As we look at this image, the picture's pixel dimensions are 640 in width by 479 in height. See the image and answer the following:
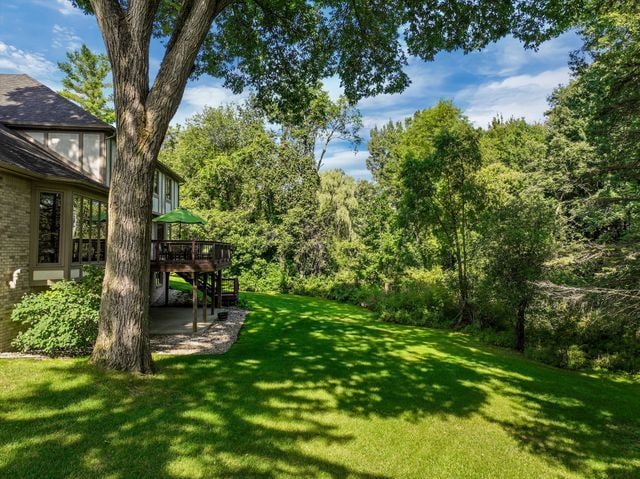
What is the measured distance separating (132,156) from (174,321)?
9.36 meters

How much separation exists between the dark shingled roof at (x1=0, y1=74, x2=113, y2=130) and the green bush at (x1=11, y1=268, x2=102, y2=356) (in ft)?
20.3

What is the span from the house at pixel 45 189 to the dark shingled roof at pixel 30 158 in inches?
1.3

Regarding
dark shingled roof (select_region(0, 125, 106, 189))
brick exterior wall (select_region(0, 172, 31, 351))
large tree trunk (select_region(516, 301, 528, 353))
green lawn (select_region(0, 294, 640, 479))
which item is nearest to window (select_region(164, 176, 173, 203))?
dark shingled roof (select_region(0, 125, 106, 189))

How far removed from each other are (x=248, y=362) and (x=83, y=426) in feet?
14.9

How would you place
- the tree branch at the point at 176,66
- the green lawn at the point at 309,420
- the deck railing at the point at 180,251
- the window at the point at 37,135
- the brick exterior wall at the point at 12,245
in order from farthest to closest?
1. the deck railing at the point at 180,251
2. the window at the point at 37,135
3. the brick exterior wall at the point at 12,245
4. the tree branch at the point at 176,66
5. the green lawn at the point at 309,420

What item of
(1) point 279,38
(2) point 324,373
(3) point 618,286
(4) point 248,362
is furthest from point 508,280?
(1) point 279,38

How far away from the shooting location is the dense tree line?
1189 centimetres

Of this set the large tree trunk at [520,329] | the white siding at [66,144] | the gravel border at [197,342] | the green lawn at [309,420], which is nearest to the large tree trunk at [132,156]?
the green lawn at [309,420]

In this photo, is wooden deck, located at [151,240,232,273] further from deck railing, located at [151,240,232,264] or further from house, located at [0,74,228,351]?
house, located at [0,74,228,351]

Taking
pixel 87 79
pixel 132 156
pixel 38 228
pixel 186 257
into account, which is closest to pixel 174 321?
pixel 186 257

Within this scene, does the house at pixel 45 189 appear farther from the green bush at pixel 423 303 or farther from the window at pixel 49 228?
the green bush at pixel 423 303

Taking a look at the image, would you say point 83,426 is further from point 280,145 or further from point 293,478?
point 280,145

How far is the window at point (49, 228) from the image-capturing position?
10758 mm

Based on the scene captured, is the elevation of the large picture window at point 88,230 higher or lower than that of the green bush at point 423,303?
higher
